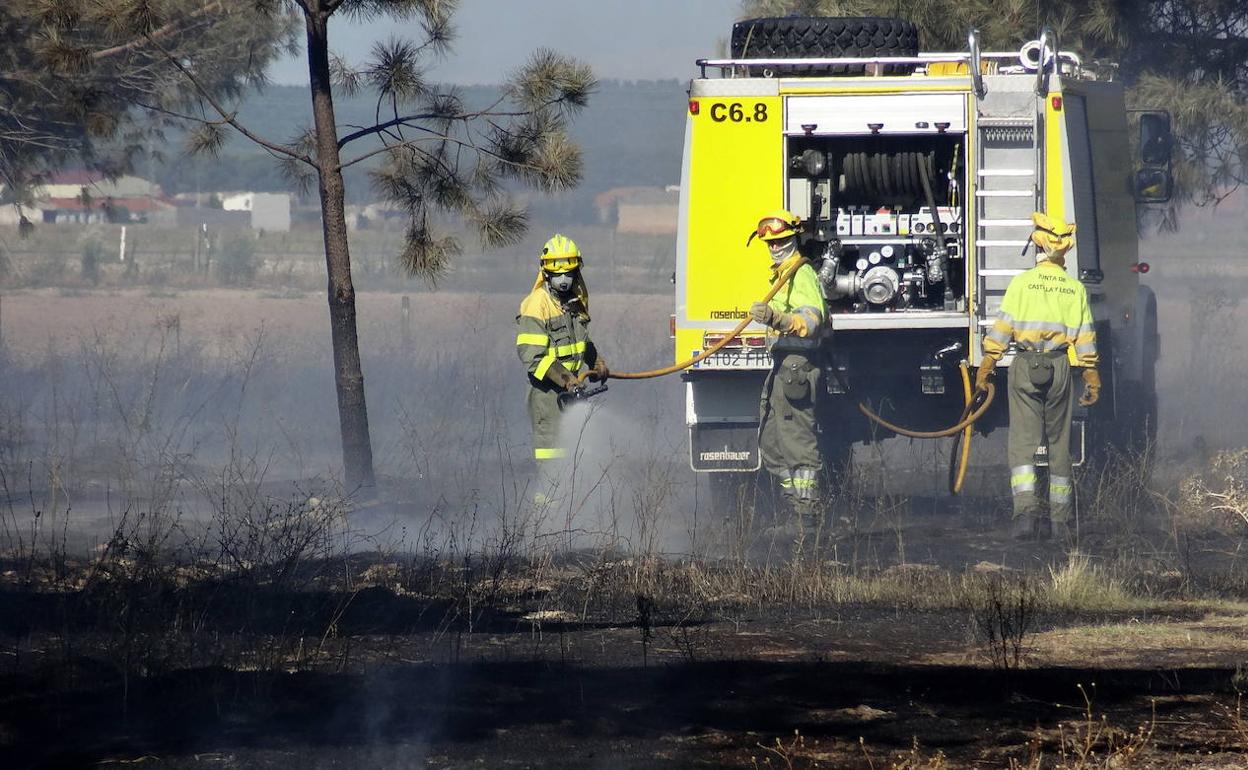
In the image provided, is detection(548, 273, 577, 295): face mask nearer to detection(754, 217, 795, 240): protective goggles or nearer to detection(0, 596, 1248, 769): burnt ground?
detection(754, 217, 795, 240): protective goggles

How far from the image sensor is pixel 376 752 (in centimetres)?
488

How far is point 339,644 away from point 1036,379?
16.4 feet

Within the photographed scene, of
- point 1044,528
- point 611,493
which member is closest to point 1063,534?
point 1044,528

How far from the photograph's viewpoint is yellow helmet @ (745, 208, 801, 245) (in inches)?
377

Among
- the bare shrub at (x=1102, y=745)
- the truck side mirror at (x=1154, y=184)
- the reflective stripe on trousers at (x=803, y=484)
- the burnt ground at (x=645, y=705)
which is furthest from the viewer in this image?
the truck side mirror at (x=1154, y=184)

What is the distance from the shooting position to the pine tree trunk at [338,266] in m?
10.7

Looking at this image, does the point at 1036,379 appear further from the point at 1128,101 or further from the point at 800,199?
the point at 1128,101

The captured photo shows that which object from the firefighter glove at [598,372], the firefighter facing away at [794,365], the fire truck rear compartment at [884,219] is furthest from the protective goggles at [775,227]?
the firefighter glove at [598,372]

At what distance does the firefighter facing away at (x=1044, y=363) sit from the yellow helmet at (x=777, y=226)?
1341mm

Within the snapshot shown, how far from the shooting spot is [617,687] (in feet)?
18.8

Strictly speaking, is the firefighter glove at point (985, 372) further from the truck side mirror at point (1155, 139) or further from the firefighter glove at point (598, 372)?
the truck side mirror at point (1155, 139)

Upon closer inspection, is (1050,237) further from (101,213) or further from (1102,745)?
(101,213)

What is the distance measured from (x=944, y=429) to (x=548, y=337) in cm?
318

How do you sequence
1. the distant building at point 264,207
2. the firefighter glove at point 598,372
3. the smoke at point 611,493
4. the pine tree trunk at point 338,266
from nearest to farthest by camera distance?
the smoke at point 611,493 → the firefighter glove at point 598,372 → the pine tree trunk at point 338,266 → the distant building at point 264,207
